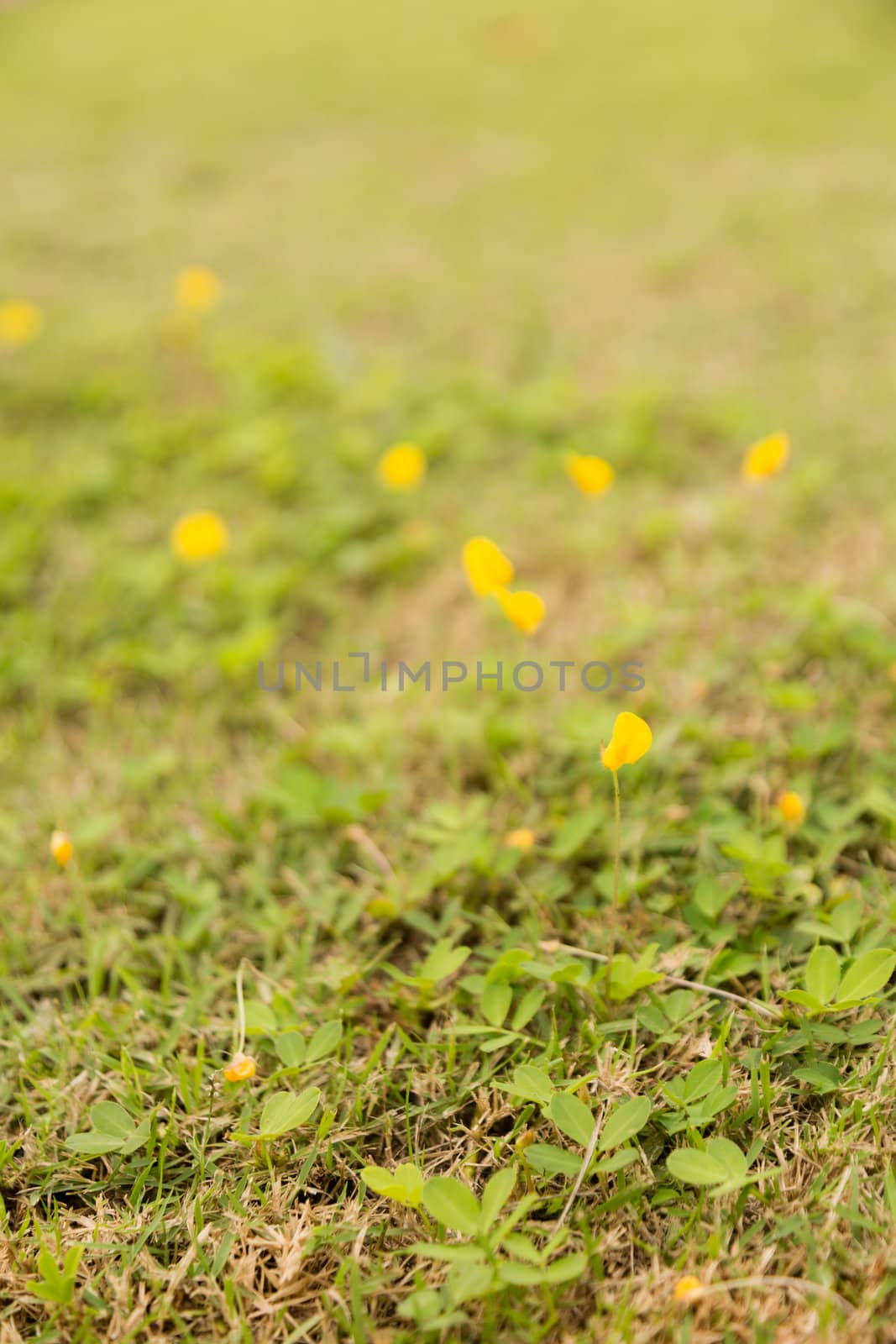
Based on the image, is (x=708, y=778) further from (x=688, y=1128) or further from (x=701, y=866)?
(x=688, y=1128)

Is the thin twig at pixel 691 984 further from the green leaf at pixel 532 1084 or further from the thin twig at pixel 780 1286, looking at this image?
the thin twig at pixel 780 1286

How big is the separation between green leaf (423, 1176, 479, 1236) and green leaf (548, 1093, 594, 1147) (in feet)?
0.39

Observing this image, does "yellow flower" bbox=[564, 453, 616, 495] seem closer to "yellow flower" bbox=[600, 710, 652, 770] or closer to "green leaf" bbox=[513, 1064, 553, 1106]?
"yellow flower" bbox=[600, 710, 652, 770]

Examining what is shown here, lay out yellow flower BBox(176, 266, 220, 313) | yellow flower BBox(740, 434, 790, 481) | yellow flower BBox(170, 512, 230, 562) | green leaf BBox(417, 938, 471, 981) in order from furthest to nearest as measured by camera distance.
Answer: yellow flower BBox(176, 266, 220, 313)
yellow flower BBox(170, 512, 230, 562)
yellow flower BBox(740, 434, 790, 481)
green leaf BBox(417, 938, 471, 981)

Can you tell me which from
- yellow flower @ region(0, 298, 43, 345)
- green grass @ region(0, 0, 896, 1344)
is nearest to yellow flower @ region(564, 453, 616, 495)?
green grass @ region(0, 0, 896, 1344)

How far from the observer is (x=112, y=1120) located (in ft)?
3.55

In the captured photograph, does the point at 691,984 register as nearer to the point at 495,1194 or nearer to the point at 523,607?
the point at 495,1194

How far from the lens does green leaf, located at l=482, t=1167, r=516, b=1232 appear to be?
914 mm

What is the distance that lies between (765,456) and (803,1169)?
3.82ft

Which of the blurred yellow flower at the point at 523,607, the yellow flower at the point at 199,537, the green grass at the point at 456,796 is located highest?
the blurred yellow flower at the point at 523,607

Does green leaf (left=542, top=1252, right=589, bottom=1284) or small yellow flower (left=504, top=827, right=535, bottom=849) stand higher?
green leaf (left=542, top=1252, right=589, bottom=1284)

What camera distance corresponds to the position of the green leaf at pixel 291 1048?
111 cm

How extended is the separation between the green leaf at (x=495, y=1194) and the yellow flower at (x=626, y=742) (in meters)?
0.43

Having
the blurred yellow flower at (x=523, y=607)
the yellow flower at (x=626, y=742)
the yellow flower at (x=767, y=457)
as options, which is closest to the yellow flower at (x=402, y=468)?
the yellow flower at (x=767, y=457)
